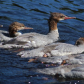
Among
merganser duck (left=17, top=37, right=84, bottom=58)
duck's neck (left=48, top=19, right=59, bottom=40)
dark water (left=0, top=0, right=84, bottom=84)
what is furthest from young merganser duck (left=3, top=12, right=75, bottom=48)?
merganser duck (left=17, top=37, right=84, bottom=58)

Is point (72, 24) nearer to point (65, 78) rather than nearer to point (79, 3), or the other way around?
point (79, 3)

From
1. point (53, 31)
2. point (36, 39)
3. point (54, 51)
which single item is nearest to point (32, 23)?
point (53, 31)

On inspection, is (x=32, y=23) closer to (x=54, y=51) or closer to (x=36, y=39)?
(x=36, y=39)

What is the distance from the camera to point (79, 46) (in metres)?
8.79

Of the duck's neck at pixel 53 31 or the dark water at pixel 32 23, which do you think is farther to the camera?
the duck's neck at pixel 53 31

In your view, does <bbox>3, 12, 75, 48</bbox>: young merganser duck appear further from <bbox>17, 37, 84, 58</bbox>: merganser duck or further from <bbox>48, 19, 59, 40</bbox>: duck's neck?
<bbox>17, 37, 84, 58</bbox>: merganser duck

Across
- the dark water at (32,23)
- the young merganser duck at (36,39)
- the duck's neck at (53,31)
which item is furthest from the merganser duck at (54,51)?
the duck's neck at (53,31)

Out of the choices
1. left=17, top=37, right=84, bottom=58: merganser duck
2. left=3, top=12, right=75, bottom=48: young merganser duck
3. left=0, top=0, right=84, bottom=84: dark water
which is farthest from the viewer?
left=3, top=12, right=75, bottom=48: young merganser duck

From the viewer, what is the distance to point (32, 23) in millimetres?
11820

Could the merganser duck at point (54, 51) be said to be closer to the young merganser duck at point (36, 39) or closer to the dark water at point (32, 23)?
the dark water at point (32, 23)

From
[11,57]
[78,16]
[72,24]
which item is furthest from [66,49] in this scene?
[78,16]

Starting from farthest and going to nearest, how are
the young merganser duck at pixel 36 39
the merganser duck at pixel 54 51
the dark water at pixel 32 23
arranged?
the young merganser duck at pixel 36 39 < the merganser duck at pixel 54 51 < the dark water at pixel 32 23

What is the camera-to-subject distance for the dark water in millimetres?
6801

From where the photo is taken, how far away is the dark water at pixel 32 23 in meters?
6.80
